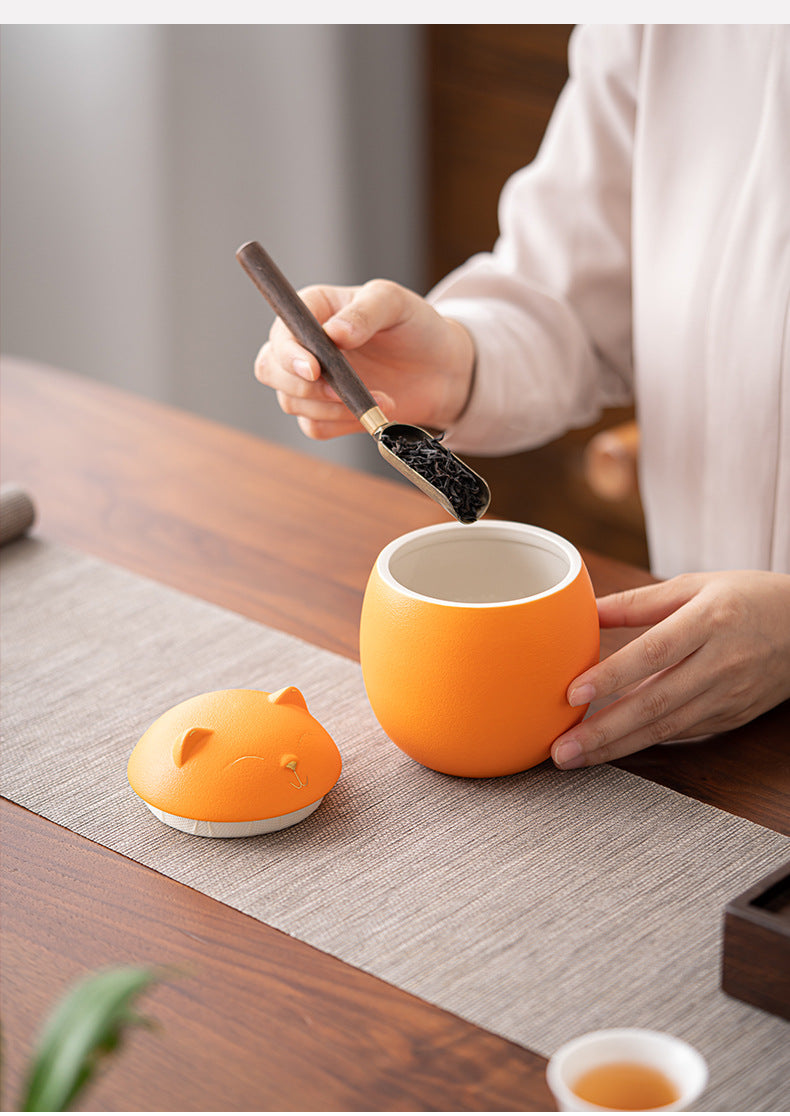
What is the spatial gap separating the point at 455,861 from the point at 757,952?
0.18m

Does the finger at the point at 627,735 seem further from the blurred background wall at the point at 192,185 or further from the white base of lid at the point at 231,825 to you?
the blurred background wall at the point at 192,185

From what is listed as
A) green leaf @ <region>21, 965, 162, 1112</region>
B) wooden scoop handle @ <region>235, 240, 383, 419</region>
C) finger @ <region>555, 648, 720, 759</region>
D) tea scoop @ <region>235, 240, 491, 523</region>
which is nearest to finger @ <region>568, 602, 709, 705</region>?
finger @ <region>555, 648, 720, 759</region>

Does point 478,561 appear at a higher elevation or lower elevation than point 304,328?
lower

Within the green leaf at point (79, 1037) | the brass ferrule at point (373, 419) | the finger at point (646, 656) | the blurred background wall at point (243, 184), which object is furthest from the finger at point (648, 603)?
the blurred background wall at point (243, 184)

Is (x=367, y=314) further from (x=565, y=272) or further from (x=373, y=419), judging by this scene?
(x=565, y=272)

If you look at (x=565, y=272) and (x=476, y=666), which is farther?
(x=565, y=272)

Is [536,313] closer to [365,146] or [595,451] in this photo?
[595,451]

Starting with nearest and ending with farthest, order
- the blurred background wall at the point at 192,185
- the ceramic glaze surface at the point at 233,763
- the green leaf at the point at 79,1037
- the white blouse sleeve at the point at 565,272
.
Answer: the green leaf at the point at 79,1037 → the ceramic glaze surface at the point at 233,763 → the white blouse sleeve at the point at 565,272 → the blurred background wall at the point at 192,185

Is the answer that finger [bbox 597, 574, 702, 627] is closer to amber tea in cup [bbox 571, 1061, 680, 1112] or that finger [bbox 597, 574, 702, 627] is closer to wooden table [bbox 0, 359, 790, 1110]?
wooden table [bbox 0, 359, 790, 1110]

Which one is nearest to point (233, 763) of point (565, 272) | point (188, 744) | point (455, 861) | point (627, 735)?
point (188, 744)

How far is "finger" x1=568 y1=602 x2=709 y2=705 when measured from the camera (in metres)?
0.73

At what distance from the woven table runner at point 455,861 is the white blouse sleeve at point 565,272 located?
453 millimetres

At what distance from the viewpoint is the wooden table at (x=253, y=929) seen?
547 millimetres

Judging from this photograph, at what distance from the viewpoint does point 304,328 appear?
878mm
